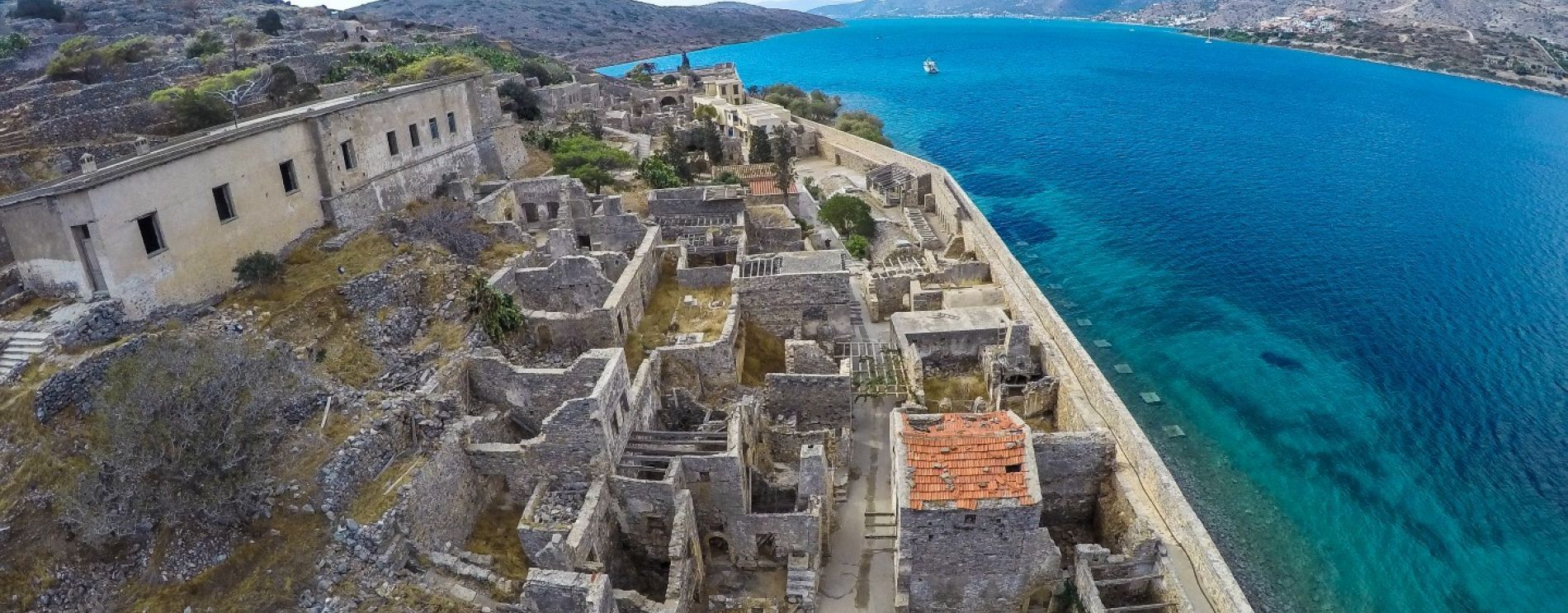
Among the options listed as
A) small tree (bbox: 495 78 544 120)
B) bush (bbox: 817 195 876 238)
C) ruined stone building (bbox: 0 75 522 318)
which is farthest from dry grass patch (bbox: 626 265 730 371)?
small tree (bbox: 495 78 544 120)

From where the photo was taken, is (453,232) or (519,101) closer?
(453,232)

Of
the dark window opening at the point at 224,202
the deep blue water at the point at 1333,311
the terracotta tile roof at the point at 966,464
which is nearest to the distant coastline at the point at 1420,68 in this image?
the deep blue water at the point at 1333,311

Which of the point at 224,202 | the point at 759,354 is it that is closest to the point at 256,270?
the point at 224,202

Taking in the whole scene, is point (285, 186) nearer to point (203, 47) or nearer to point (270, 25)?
point (203, 47)

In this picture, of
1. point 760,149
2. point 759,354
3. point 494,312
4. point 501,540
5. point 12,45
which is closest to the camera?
point 501,540

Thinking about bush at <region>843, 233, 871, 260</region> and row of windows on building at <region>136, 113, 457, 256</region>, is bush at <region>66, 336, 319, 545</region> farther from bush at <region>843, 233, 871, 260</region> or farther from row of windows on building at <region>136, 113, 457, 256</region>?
bush at <region>843, 233, 871, 260</region>

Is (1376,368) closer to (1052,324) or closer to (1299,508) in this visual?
(1299,508)

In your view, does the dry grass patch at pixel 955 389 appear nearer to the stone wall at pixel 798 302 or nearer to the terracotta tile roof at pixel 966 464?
the stone wall at pixel 798 302
